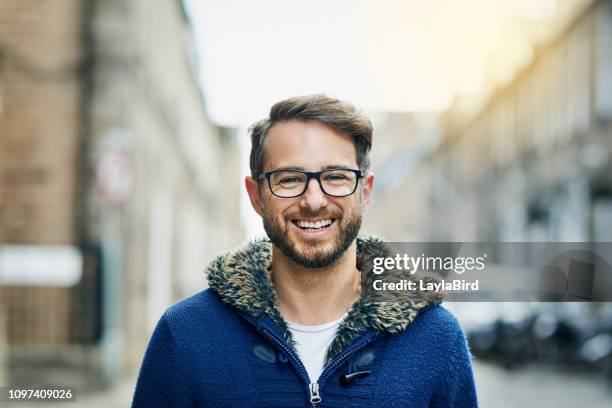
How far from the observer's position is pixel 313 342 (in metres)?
2.28

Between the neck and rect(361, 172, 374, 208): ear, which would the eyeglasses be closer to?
rect(361, 172, 374, 208): ear

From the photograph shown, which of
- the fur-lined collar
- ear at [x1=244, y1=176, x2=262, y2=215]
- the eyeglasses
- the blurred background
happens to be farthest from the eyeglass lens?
the blurred background

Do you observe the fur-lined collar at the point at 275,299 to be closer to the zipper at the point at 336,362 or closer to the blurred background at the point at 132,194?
the zipper at the point at 336,362

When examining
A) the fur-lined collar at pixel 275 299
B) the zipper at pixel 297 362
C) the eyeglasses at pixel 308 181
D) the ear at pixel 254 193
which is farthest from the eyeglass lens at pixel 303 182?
the zipper at pixel 297 362

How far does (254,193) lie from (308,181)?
0.24 metres

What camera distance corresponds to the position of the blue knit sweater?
220cm

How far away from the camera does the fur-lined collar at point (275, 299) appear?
2.23m

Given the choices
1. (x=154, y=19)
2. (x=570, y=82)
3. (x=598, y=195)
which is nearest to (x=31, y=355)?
(x=154, y=19)

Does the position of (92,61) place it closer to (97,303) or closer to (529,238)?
(97,303)

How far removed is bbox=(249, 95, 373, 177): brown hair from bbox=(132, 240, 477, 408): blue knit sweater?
38 cm

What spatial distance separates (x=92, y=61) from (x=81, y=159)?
1385mm

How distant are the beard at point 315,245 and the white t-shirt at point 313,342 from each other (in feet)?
0.57

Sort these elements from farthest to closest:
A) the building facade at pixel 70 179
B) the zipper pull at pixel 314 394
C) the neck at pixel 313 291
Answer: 1. the building facade at pixel 70 179
2. the neck at pixel 313 291
3. the zipper pull at pixel 314 394

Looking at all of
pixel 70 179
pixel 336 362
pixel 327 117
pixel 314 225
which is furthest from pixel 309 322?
pixel 70 179
